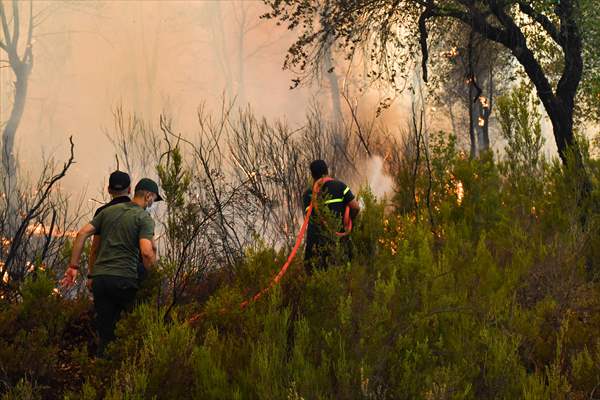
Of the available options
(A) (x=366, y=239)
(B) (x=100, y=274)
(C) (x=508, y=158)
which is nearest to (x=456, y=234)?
(A) (x=366, y=239)

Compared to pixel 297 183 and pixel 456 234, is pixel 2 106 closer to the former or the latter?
pixel 297 183

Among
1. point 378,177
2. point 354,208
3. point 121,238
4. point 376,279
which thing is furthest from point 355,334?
point 378,177

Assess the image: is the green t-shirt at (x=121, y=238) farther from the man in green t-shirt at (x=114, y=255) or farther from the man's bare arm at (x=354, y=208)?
the man's bare arm at (x=354, y=208)

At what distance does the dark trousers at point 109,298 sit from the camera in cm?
579

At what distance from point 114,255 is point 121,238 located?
130mm

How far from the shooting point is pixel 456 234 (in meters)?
9.23

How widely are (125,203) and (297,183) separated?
790cm

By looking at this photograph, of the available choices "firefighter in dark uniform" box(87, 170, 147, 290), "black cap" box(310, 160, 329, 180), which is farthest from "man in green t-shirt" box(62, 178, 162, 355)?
"black cap" box(310, 160, 329, 180)

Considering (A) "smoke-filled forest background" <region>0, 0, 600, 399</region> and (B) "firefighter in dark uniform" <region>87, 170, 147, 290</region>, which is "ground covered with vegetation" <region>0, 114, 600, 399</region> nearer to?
(A) "smoke-filled forest background" <region>0, 0, 600, 399</region>

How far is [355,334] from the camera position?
503 cm

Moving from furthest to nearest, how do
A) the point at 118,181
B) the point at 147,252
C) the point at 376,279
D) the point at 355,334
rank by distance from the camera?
the point at 376,279 < the point at 118,181 < the point at 147,252 < the point at 355,334

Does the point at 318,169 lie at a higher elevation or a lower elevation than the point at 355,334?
higher

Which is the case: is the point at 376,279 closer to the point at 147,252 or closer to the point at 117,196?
the point at 147,252

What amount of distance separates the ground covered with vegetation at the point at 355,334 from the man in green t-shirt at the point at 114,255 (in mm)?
191
